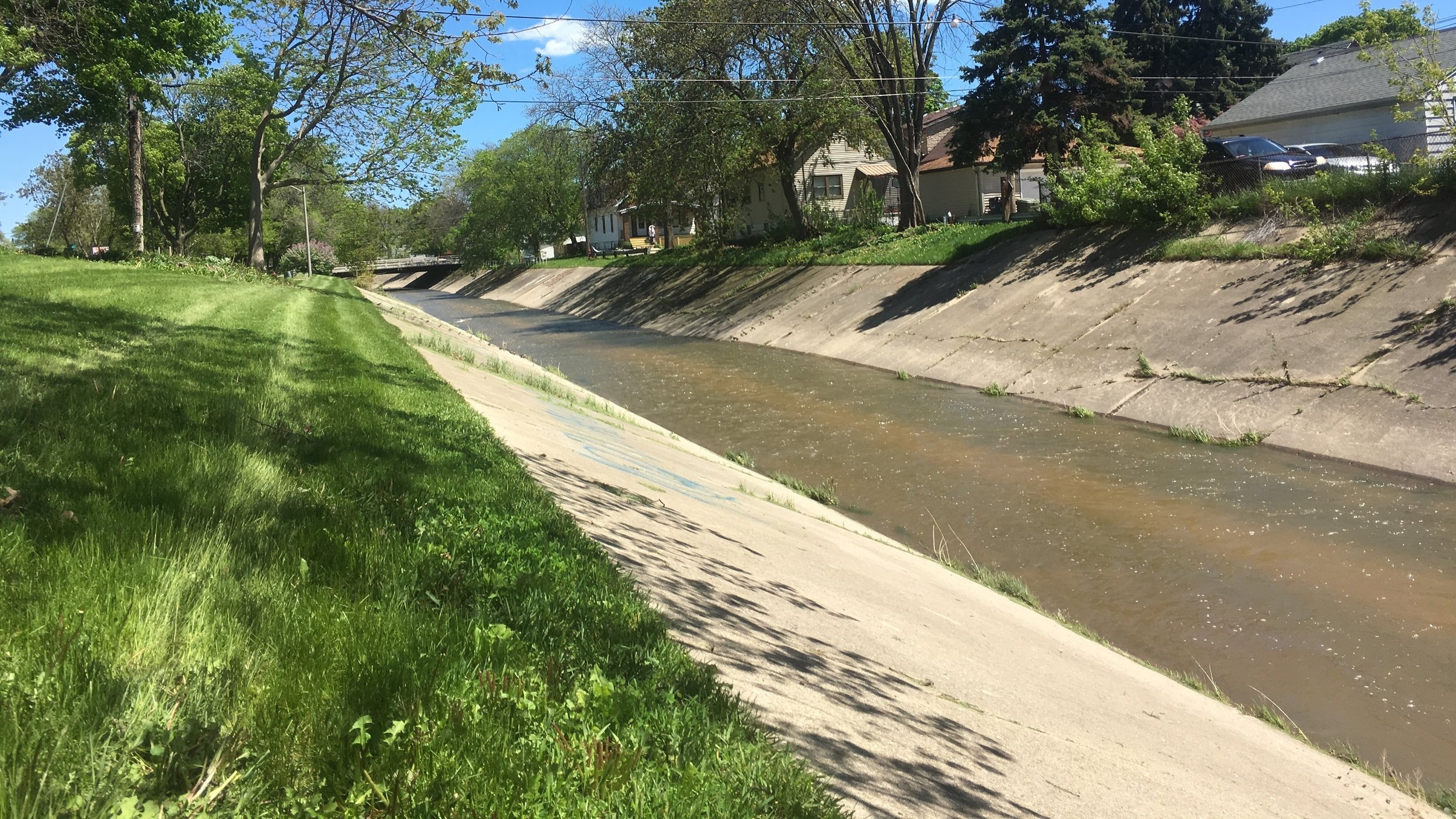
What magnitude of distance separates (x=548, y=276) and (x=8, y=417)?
6845 centimetres

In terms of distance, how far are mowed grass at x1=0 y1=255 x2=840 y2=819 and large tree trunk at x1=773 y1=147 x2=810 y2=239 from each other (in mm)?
40595

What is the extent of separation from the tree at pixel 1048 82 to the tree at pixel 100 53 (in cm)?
3363

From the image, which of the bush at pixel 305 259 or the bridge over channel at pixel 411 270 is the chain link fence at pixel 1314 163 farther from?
the bridge over channel at pixel 411 270

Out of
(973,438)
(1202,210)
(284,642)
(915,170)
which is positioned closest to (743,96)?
(915,170)

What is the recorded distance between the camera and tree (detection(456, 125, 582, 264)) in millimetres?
88312

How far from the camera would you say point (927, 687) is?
18.6ft

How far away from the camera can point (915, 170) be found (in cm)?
4119

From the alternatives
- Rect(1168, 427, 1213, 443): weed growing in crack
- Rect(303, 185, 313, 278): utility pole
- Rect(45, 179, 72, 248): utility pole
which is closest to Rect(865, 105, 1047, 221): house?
Rect(303, 185, 313, 278): utility pole

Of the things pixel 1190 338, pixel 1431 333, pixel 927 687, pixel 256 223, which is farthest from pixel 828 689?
pixel 256 223

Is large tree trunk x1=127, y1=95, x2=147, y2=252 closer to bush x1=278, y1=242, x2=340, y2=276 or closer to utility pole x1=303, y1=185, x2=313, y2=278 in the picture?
utility pole x1=303, y1=185, x2=313, y2=278

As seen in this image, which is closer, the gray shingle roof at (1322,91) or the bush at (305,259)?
the gray shingle roof at (1322,91)

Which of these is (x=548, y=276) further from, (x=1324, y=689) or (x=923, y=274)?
(x=1324, y=689)

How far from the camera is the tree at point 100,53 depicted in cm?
1248

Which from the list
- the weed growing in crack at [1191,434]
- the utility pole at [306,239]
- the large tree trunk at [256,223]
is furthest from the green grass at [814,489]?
the utility pole at [306,239]
